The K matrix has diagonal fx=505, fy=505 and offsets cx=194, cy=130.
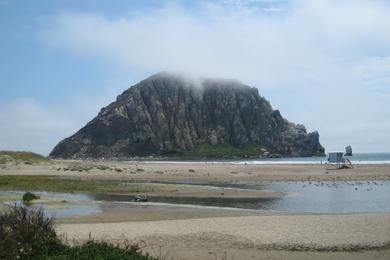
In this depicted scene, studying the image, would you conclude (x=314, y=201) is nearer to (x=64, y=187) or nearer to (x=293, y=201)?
(x=293, y=201)

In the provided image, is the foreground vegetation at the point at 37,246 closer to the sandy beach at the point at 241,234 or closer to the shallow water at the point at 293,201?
the sandy beach at the point at 241,234

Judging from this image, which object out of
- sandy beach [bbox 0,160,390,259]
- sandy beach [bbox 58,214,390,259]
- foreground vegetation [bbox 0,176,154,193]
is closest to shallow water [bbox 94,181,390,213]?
foreground vegetation [bbox 0,176,154,193]

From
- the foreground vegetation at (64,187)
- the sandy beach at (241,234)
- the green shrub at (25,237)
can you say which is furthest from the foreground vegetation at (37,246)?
the foreground vegetation at (64,187)

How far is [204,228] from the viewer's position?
23.1 m

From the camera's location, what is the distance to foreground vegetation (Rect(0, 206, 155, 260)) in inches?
475

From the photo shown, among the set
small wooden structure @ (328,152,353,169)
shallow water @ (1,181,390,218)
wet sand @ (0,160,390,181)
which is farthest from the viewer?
small wooden structure @ (328,152,353,169)

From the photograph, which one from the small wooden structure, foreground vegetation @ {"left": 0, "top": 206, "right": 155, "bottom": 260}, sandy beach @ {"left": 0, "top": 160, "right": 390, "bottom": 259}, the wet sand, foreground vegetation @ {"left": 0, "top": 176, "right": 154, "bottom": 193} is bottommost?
sandy beach @ {"left": 0, "top": 160, "right": 390, "bottom": 259}

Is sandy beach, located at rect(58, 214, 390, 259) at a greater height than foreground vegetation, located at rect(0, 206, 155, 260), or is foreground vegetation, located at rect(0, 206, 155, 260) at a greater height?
foreground vegetation, located at rect(0, 206, 155, 260)

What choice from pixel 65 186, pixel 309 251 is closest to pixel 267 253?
pixel 309 251

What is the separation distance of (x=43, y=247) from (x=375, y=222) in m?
17.3

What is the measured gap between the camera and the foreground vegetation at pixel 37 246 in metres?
12.1

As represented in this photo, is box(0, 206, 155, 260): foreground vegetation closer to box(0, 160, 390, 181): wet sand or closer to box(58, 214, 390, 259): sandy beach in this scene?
box(58, 214, 390, 259): sandy beach

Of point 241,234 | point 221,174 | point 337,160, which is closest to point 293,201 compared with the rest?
point 241,234

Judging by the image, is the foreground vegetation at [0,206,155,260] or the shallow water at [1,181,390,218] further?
the shallow water at [1,181,390,218]
